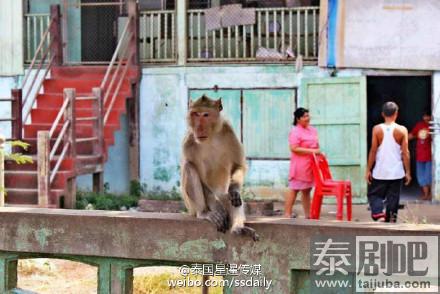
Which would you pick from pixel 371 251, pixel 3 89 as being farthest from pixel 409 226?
pixel 3 89

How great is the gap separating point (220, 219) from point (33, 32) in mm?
12604

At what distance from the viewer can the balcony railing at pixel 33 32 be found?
15.6 m

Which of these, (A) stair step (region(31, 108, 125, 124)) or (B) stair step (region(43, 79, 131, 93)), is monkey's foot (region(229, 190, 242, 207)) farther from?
(B) stair step (region(43, 79, 131, 93))

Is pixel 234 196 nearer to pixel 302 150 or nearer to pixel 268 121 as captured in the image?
pixel 302 150

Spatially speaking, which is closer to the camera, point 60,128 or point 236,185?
point 236,185

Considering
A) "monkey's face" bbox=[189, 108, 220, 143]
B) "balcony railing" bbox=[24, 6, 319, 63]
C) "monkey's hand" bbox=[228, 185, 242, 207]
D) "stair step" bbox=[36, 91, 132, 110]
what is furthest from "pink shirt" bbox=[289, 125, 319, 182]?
"monkey's hand" bbox=[228, 185, 242, 207]

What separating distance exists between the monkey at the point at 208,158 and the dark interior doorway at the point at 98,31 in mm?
11049

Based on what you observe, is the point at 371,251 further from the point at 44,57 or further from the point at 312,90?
the point at 44,57

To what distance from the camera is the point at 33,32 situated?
620 inches

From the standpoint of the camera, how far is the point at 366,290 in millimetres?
3053

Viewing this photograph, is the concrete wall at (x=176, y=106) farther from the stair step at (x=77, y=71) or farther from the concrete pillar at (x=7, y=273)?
the concrete pillar at (x=7, y=273)

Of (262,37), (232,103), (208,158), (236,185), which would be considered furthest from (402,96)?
(236,185)

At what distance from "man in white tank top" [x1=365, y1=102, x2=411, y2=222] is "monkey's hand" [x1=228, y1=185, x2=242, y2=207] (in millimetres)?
5144

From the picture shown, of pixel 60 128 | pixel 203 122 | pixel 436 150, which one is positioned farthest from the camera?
pixel 436 150
